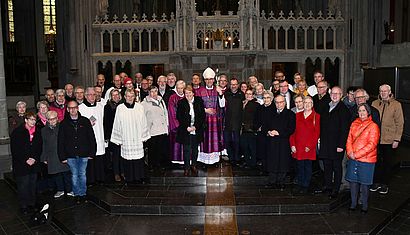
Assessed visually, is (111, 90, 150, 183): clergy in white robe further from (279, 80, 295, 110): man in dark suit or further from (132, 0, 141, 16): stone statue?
(132, 0, 141, 16): stone statue

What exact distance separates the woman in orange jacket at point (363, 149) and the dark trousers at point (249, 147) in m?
1.72

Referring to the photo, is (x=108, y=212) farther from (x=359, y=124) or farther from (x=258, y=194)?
(x=359, y=124)

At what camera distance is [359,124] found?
546cm

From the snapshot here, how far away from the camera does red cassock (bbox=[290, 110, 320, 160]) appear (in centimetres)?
592

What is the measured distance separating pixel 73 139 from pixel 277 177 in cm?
299

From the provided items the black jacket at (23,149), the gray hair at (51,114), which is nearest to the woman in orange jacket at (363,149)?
the gray hair at (51,114)

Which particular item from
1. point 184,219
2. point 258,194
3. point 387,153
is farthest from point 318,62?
point 184,219

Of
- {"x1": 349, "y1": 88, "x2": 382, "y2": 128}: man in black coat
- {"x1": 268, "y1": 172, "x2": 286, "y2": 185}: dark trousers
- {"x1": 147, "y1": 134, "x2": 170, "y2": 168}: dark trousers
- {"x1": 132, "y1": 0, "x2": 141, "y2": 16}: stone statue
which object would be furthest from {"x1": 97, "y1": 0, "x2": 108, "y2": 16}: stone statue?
{"x1": 349, "y1": 88, "x2": 382, "y2": 128}: man in black coat

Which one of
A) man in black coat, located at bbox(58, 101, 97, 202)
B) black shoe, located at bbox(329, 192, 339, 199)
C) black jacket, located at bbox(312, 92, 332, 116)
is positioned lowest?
black shoe, located at bbox(329, 192, 339, 199)

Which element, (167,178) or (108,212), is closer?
(108,212)

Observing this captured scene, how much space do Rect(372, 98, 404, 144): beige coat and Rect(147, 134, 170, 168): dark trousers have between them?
339 centimetres

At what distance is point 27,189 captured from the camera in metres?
5.96

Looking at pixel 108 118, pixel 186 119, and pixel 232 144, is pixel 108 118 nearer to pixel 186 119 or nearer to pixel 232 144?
pixel 186 119

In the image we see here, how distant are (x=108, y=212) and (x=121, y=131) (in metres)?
1.21
